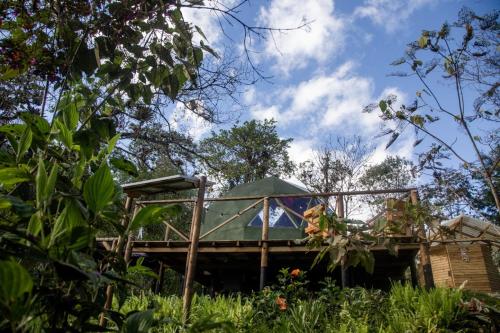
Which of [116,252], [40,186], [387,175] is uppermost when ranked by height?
[387,175]

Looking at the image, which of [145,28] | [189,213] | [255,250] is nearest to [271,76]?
[145,28]

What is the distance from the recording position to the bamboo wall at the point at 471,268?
8539 millimetres

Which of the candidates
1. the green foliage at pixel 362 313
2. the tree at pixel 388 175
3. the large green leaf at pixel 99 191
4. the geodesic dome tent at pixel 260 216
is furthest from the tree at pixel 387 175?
the large green leaf at pixel 99 191

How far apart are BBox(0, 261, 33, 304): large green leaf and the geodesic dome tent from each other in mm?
8424

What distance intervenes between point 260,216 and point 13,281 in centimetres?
1014

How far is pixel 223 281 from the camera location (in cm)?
988

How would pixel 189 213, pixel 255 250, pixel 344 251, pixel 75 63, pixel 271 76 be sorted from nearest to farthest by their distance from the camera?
1. pixel 75 63
2. pixel 344 251
3. pixel 271 76
4. pixel 255 250
5. pixel 189 213

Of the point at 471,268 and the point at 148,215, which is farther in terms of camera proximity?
the point at 471,268

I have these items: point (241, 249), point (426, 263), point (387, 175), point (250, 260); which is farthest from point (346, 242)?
point (387, 175)

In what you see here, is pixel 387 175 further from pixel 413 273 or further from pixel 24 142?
pixel 24 142

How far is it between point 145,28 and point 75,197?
128cm

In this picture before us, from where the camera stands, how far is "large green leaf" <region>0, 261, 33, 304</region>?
68 centimetres

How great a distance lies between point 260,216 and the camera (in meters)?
10.7

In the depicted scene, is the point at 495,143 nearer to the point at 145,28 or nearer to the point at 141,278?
the point at 145,28
